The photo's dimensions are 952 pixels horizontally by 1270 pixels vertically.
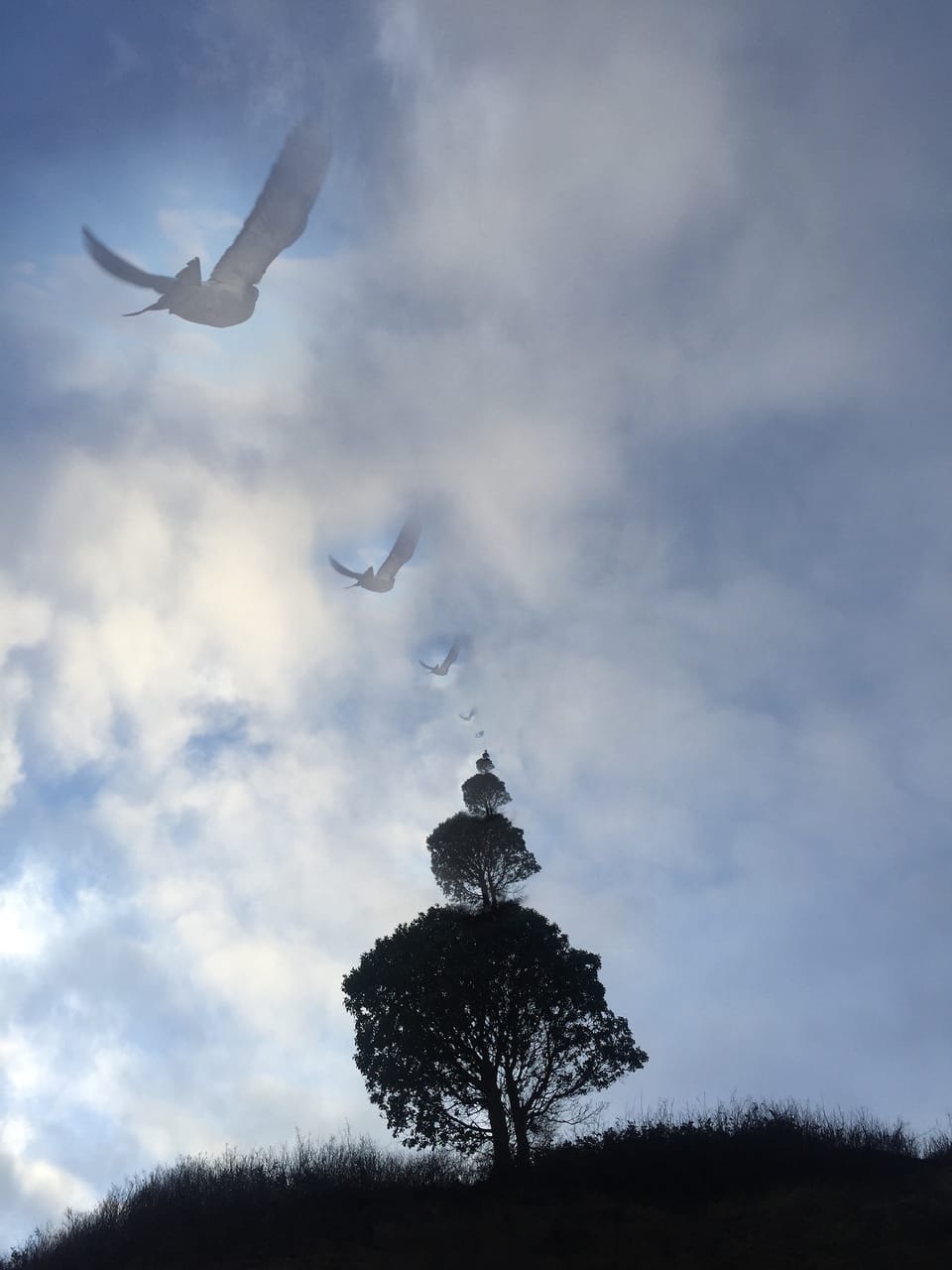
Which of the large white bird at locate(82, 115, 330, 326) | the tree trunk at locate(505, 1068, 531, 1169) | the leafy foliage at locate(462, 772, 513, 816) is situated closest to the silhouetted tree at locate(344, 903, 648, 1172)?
the tree trunk at locate(505, 1068, 531, 1169)

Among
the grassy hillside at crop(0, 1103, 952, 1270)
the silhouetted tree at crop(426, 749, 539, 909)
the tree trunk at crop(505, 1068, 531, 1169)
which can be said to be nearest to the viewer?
the grassy hillside at crop(0, 1103, 952, 1270)

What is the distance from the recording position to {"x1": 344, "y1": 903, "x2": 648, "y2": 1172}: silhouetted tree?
711 inches

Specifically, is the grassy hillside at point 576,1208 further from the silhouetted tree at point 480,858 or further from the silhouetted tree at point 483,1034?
the silhouetted tree at point 480,858

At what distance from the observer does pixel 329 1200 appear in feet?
54.5

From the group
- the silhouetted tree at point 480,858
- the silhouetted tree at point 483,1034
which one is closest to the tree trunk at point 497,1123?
the silhouetted tree at point 483,1034

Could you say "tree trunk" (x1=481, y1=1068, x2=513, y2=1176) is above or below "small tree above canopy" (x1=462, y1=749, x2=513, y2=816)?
below

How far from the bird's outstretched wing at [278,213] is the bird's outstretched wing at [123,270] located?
2.74 ft

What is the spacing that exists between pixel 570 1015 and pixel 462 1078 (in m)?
2.57

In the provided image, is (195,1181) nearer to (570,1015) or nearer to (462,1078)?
(462,1078)

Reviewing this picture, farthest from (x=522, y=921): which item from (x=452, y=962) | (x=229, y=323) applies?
(x=229, y=323)

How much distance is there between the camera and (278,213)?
1434cm

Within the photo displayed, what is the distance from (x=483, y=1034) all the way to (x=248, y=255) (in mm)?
15653

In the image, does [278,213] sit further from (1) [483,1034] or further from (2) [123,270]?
(1) [483,1034]

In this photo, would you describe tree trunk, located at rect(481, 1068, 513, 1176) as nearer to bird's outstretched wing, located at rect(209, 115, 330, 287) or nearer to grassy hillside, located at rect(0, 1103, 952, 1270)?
grassy hillside, located at rect(0, 1103, 952, 1270)
